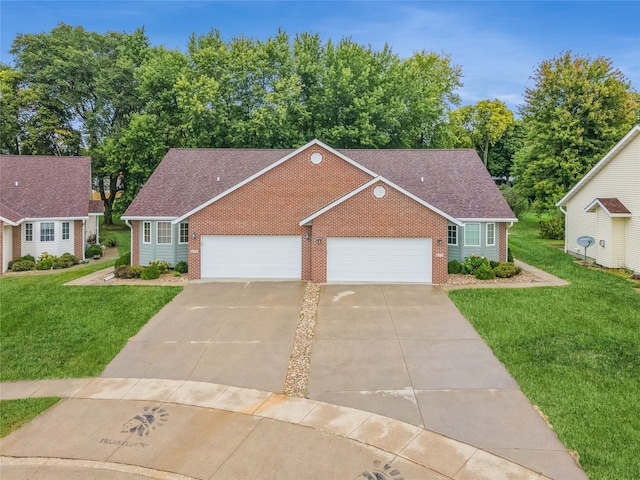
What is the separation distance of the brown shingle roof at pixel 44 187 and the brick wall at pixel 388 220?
15.1 meters

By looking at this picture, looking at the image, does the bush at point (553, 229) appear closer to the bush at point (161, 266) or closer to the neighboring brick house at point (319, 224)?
the neighboring brick house at point (319, 224)

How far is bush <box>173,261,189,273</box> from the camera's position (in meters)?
19.0

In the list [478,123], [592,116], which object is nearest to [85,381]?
[592,116]

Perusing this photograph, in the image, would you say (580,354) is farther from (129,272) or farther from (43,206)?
(43,206)

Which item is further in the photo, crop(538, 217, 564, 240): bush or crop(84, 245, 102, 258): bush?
crop(538, 217, 564, 240): bush

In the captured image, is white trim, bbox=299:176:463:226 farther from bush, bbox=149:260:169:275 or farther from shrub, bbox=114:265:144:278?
shrub, bbox=114:265:144:278

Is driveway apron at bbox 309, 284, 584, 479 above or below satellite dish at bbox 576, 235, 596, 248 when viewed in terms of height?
below

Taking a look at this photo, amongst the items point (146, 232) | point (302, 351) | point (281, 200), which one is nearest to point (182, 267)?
point (146, 232)

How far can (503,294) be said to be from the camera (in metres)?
15.1

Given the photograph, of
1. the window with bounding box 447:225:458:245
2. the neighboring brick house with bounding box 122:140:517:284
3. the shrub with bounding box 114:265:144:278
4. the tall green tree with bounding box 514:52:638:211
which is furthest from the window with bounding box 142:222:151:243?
the tall green tree with bounding box 514:52:638:211

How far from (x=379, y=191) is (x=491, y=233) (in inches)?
248

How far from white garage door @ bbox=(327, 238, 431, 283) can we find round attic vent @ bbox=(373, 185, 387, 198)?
5.94 ft

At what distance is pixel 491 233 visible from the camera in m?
19.7

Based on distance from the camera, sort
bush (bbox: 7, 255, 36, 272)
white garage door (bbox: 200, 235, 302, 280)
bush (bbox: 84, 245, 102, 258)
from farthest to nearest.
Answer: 1. bush (bbox: 84, 245, 102, 258)
2. bush (bbox: 7, 255, 36, 272)
3. white garage door (bbox: 200, 235, 302, 280)
